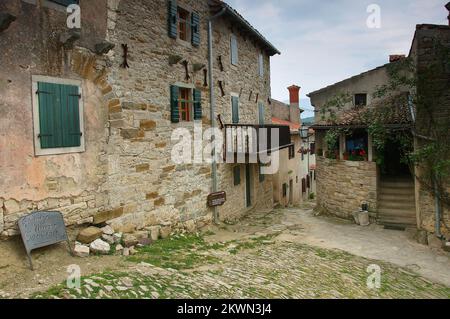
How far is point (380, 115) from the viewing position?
43.9ft

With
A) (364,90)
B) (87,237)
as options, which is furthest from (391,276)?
(364,90)

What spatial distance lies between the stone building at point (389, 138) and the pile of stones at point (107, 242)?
853 cm

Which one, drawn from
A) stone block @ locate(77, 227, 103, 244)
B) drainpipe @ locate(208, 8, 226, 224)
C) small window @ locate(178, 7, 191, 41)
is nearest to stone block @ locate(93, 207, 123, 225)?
stone block @ locate(77, 227, 103, 244)

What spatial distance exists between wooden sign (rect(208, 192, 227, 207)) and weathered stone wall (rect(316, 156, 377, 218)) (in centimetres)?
506

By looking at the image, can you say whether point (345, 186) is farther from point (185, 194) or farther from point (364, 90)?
point (185, 194)

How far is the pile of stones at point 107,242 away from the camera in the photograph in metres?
6.94

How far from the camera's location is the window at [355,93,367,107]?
15.9m

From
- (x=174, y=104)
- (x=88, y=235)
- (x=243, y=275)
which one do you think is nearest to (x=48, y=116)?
(x=88, y=235)

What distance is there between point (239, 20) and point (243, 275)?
9478 millimetres

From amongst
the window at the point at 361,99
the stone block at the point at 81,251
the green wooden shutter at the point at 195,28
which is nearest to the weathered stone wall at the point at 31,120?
the stone block at the point at 81,251

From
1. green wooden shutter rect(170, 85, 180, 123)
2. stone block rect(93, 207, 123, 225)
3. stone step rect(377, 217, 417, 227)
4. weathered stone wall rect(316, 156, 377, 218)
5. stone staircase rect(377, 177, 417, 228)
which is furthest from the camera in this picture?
weathered stone wall rect(316, 156, 377, 218)

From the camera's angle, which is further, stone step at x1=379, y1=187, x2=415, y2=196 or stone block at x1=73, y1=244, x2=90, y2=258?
stone step at x1=379, y1=187, x2=415, y2=196

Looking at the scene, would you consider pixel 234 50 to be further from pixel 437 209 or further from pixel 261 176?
pixel 437 209

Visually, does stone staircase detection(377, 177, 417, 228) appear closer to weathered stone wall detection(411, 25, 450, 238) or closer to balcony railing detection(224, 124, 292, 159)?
weathered stone wall detection(411, 25, 450, 238)
